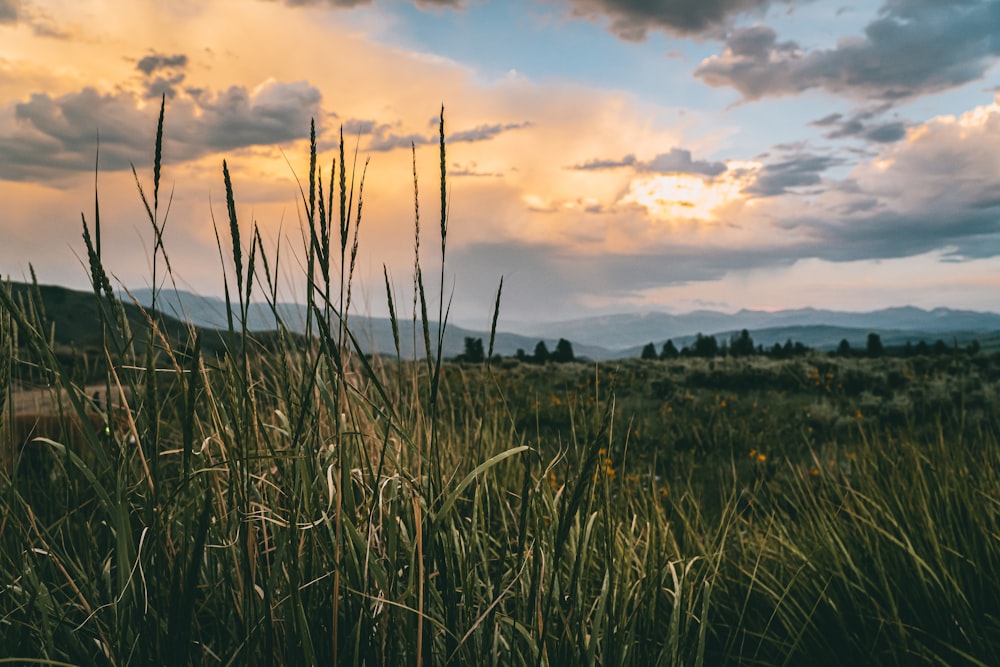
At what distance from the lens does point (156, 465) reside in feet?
3.32

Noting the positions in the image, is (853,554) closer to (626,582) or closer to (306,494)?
(626,582)

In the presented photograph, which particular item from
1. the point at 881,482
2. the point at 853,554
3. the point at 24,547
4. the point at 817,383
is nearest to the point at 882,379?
the point at 817,383

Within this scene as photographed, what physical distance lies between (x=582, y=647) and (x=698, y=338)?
21273 millimetres

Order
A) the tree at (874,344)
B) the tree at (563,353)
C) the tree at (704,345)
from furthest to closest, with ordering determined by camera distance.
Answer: the tree at (563,353), the tree at (704,345), the tree at (874,344)

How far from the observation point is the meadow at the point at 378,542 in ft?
3.81

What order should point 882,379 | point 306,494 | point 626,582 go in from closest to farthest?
point 306,494, point 626,582, point 882,379

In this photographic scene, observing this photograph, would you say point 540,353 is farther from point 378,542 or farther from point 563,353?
point 378,542

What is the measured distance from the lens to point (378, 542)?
1.74m

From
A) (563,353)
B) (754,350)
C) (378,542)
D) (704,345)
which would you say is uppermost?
(704,345)

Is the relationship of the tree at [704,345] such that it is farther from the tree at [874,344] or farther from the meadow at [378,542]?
the meadow at [378,542]

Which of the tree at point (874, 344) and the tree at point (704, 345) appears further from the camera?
the tree at point (704, 345)

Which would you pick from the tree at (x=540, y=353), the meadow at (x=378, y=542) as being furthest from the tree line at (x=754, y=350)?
the meadow at (x=378, y=542)

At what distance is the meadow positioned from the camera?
45.7 inches

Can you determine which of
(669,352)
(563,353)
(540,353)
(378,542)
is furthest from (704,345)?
(378,542)
